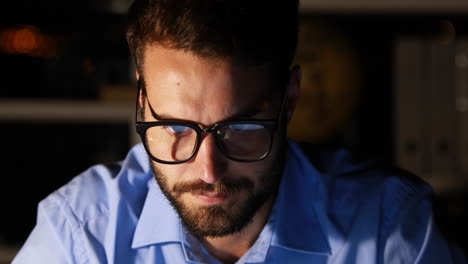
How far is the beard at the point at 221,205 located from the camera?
83cm

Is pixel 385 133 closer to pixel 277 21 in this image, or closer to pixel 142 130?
pixel 277 21

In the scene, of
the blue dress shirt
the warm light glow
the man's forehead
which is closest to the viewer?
the man's forehead

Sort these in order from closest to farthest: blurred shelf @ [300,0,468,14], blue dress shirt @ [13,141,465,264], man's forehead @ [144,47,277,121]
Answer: man's forehead @ [144,47,277,121] → blue dress shirt @ [13,141,465,264] → blurred shelf @ [300,0,468,14]

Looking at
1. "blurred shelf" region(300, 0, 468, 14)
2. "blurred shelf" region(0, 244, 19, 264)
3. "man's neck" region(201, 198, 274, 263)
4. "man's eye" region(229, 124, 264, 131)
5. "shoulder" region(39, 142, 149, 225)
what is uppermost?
"blurred shelf" region(300, 0, 468, 14)

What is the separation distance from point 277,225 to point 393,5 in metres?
0.82

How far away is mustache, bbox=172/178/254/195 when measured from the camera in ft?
2.68

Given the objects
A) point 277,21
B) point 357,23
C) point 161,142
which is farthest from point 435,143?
point 161,142

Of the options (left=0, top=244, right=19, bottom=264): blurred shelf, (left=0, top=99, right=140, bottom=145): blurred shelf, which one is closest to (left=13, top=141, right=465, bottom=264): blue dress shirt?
(left=0, top=99, right=140, bottom=145): blurred shelf

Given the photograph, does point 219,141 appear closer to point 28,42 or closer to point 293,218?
point 293,218

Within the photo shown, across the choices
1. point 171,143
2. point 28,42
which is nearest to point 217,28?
point 171,143

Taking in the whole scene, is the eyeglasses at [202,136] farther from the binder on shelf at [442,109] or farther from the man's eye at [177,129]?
the binder on shelf at [442,109]

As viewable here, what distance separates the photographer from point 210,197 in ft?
2.69

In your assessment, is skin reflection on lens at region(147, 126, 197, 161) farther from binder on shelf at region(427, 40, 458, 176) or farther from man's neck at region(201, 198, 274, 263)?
binder on shelf at region(427, 40, 458, 176)

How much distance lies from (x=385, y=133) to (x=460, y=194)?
0.28 meters
